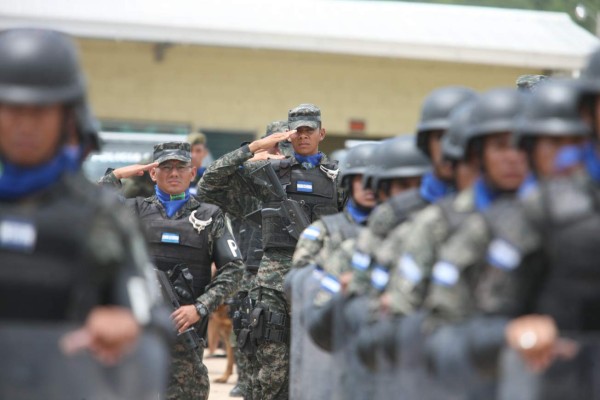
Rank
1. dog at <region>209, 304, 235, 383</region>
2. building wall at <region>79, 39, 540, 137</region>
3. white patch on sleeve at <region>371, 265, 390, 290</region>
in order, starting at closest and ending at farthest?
white patch on sleeve at <region>371, 265, 390, 290</region>, dog at <region>209, 304, 235, 383</region>, building wall at <region>79, 39, 540, 137</region>

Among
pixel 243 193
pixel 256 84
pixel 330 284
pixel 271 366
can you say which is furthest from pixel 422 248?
pixel 256 84

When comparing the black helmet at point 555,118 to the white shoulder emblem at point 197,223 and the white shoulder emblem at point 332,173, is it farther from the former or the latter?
the white shoulder emblem at point 332,173

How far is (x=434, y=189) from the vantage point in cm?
661

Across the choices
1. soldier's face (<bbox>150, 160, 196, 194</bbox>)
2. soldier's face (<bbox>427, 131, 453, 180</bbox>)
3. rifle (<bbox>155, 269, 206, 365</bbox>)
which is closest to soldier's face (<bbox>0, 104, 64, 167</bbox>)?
soldier's face (<bbox>427, 131, 453, 180</bbox>)

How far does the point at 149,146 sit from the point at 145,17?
3.92 meters

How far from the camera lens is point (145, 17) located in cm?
2156

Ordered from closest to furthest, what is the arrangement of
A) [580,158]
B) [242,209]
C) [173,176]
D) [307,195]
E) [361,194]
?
[580,158] < [361,194] < [173,176] < [307,195] < [242,209]

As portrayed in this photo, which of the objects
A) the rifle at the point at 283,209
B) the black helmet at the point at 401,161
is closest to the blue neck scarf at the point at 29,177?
the black helmet at the point at 401,161

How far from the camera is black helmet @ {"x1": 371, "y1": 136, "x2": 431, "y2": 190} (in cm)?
721

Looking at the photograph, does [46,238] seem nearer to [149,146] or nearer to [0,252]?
[0,252]

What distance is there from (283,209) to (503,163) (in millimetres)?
6136

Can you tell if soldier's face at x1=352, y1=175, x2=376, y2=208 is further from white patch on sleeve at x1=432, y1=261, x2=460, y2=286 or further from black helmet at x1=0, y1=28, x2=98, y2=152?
black helmet at x1=0, y1=28, x2=98, y2=152

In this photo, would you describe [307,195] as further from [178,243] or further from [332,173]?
[178,243]

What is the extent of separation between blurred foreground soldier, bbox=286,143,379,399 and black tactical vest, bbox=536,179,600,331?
310cm
